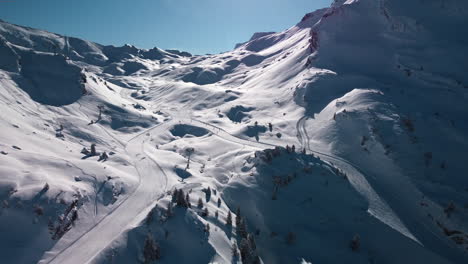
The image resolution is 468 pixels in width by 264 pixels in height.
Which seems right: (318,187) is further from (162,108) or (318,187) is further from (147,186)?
(162,108)

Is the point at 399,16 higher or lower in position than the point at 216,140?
higher

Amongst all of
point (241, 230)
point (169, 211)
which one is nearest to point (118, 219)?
point (169, 211)

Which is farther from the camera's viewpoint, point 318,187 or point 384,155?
point 384,155

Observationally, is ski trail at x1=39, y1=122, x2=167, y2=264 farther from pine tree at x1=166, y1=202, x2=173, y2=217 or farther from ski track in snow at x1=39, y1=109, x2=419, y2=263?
pine tree at x1=166, y1=202, x2=173, y2=217

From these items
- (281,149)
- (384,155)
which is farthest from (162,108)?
(384,155)

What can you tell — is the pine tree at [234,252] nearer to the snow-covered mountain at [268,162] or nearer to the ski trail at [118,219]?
the snow-covered mountain at [268,162]

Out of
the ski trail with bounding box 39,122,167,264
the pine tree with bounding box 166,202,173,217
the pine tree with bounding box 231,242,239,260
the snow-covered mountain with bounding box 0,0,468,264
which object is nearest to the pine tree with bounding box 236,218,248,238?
the snow-covered mountain with bounding box 0,0,468,264

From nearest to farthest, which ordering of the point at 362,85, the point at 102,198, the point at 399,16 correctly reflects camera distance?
the point at 102,198 → the point at 362,85 → the point at 399,16

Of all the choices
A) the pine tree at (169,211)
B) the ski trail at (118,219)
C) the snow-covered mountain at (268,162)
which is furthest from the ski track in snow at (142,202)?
the pine tree at (169,211)
